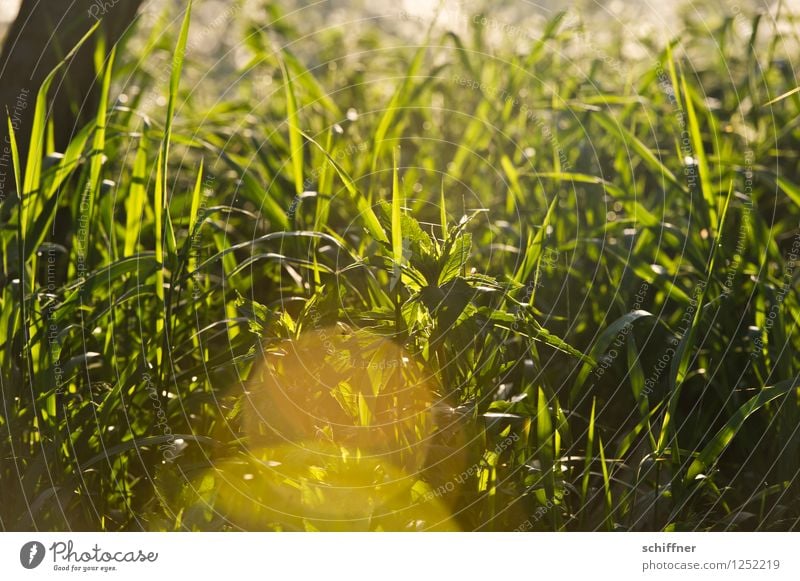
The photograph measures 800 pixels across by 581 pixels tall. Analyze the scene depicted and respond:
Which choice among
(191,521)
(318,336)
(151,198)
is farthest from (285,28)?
(191,521)

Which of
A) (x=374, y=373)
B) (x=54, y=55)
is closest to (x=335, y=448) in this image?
(x=374, y=373)

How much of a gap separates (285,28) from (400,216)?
0.74 metres

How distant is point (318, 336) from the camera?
0.67 metres

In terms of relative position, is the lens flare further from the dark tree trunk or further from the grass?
the dark tree trunk

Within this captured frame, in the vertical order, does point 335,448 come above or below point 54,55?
below

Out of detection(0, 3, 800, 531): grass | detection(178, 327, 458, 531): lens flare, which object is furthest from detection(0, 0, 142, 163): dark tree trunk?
detection(178, 327, 458, 531): lens flare

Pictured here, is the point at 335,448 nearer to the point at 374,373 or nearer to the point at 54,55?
the point at 374,373

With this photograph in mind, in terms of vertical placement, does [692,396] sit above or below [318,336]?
below

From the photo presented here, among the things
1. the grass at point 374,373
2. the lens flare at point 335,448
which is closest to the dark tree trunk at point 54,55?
the grass at point 374,373

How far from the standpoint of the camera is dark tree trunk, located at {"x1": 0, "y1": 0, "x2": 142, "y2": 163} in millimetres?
819

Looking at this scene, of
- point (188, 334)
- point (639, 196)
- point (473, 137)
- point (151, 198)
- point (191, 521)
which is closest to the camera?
point (191, 521)

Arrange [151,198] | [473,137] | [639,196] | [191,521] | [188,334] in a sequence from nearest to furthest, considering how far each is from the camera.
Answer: [191,521]
[188,334]
[151,198]
[639,196]
[473,137]

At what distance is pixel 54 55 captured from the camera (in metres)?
0.86

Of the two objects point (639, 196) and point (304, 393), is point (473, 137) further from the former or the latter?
point (304, 393)
